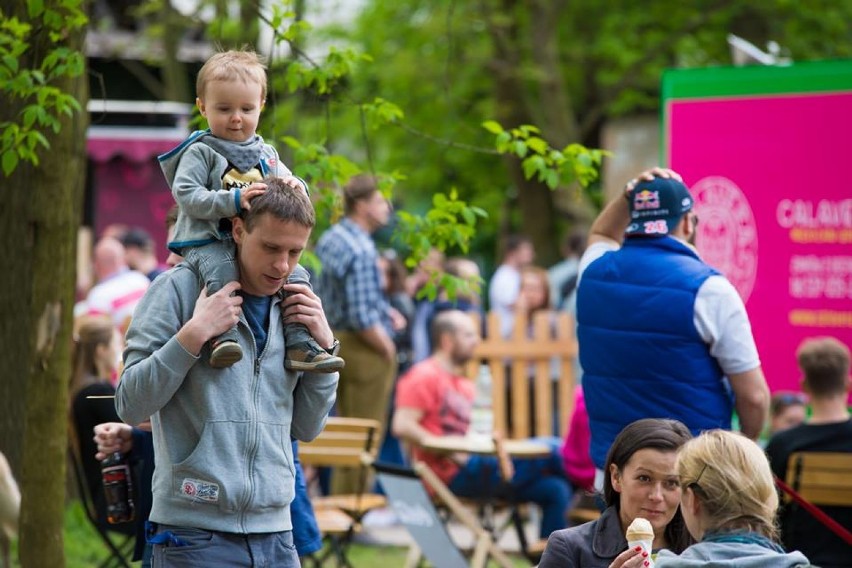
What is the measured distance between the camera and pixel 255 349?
369 cm

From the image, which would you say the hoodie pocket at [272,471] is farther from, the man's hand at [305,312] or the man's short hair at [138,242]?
the man's short hair at [138,242]

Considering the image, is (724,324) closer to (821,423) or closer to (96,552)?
(821,423)

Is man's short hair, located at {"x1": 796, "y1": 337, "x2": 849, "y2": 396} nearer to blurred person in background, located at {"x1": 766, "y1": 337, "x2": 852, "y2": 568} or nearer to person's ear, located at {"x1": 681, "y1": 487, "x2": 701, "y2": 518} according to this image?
blurred person in background, located at {"x1": 766, "y1": 337, "x2": 852, "y2": 568}

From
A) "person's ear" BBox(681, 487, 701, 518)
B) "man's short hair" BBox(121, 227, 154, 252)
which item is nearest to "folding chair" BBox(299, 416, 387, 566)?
"person's ear" BBox(681, 487, 701, 518)

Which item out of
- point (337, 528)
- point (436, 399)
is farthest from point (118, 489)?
point (436, 399)

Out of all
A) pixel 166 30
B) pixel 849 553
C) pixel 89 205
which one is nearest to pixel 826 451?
pixel 849 553

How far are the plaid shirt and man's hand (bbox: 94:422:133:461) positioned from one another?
14.1ft

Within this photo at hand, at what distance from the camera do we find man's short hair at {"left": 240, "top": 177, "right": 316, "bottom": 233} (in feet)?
11.6

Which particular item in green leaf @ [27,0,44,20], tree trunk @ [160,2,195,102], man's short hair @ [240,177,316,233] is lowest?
man's short hair @ [240,177,316,233]

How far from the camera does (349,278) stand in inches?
358

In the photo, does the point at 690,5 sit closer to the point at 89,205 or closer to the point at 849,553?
the point at 89,205

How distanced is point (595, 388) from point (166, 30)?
10343 millimetres

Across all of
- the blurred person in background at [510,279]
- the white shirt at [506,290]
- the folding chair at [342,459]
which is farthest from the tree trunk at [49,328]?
the white shirt at [506,290]

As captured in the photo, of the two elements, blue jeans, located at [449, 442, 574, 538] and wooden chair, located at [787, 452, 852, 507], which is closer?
wooden chair, located at [787, 452, 852, 507]
